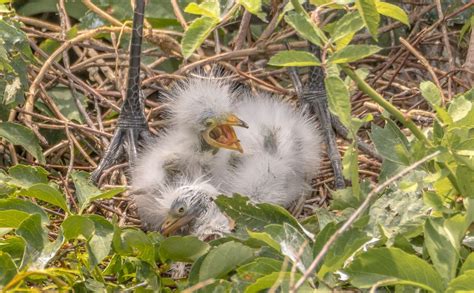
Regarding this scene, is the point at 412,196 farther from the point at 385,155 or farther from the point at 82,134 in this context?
the point at 82,134

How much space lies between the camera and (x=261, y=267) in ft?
6.66

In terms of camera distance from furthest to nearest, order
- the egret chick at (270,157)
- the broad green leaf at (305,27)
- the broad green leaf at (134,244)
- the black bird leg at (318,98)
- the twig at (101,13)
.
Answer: the twig at (101,13)
the black bird leg at (318,98)
the egret chick at (270,157)
the broad green leaf at (134,244)
the broad green leaf at (305,27)

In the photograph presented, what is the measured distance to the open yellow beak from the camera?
2865 millimetres

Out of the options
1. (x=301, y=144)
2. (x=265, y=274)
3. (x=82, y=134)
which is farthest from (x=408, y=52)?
(x=265, y=274)

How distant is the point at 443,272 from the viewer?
1.89 metres

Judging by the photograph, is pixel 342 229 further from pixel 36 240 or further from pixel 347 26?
pixel 36 240

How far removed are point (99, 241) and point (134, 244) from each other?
0.27 ft

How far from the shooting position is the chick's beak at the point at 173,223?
8.64 feet

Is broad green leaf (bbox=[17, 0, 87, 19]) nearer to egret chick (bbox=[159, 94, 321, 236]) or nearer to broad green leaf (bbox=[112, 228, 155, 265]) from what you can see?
egret chick (bbox=[159, 94, 321, 236])

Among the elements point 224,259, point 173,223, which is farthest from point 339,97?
point 173,223

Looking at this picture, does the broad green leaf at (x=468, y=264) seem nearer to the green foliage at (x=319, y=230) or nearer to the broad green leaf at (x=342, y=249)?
the green foliage at (x=319, y=230)

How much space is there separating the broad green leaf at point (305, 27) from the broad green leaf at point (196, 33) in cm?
17

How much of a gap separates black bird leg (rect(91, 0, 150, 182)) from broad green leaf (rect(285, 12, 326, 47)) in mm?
1069

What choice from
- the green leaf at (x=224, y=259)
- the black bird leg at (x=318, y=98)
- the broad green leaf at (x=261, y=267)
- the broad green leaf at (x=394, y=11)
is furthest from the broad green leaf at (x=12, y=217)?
the black bird leg at (x=318, y=98)
